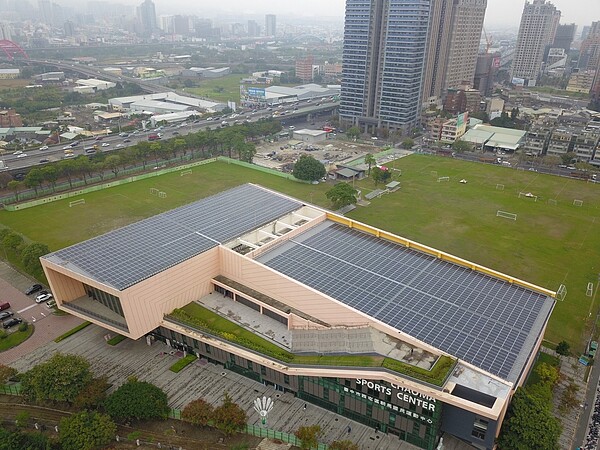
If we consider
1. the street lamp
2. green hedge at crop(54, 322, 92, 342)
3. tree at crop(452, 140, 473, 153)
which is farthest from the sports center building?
tree at crop(452, 140, 473, 153)

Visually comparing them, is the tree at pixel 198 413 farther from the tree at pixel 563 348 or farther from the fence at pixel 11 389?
the tree at pixel 563 348

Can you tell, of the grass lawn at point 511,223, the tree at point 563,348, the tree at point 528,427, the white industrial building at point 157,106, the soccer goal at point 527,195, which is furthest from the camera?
the white industrial building at point 157,106

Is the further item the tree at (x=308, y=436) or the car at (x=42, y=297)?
the car at (x=42, y=297)

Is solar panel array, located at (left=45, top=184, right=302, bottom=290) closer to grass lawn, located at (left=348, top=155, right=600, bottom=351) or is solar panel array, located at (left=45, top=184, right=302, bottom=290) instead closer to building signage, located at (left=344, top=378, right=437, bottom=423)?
building signage, located at (left=344, top=378, right=437, bottom=423)

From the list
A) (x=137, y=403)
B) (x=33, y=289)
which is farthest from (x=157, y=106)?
(x=137, y=403)

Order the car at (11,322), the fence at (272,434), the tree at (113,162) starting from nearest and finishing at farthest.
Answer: the fence at (272,434) < the car at (11,322) < the tree at (113,162)

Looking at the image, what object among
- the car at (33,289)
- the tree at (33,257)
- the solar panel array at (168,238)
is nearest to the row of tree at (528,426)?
the solar panel array at (168,238)
